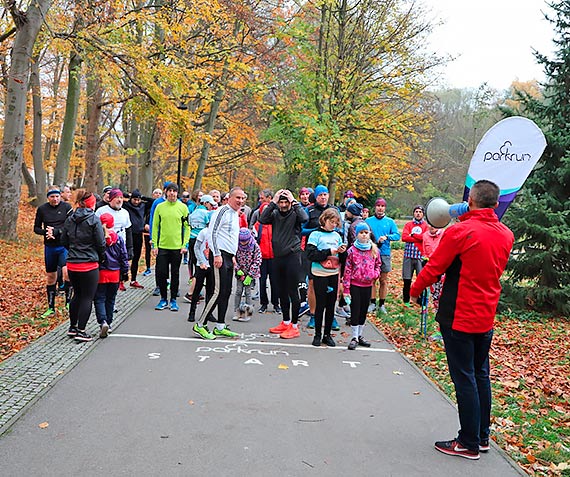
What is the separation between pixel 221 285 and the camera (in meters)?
7.38

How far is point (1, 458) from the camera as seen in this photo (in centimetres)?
369

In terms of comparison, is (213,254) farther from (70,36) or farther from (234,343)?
(70,36)

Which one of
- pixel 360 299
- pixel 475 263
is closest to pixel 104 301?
pixel 360 299

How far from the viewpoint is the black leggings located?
662 centimetres

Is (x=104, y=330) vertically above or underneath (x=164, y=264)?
underneath

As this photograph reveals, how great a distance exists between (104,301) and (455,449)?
4.96 metres

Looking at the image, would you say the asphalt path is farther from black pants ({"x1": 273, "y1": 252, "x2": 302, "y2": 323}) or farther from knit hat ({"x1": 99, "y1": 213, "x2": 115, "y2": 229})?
knit hat ({"x1": 99, "y1": 213, "x2": 115, "y2": 229})

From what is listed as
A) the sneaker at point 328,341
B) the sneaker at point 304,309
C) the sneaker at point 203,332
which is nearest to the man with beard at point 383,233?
the sneaker at point 304,309

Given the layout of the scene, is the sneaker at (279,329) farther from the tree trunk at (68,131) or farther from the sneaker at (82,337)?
the tree trunk at (68,131)

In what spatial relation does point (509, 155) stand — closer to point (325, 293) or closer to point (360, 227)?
point (360, 227)

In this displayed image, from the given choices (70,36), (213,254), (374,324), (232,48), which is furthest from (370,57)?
(213,254)

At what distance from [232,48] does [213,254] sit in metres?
12.7

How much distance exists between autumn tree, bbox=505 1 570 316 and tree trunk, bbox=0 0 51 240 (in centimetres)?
1123

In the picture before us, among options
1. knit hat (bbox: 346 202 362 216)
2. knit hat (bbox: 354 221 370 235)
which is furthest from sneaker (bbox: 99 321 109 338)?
knit hat (bbox: 346 202 362 216)
